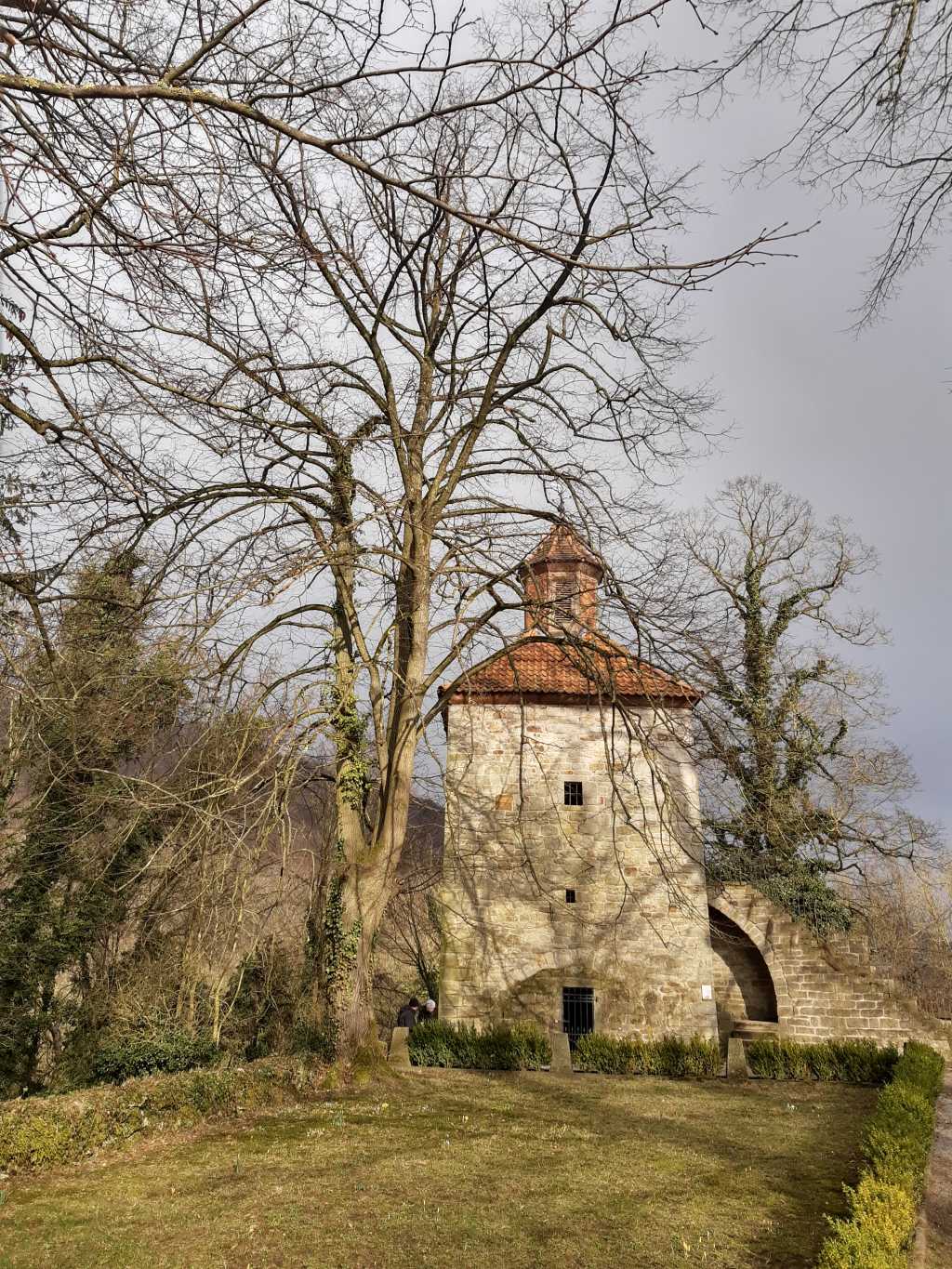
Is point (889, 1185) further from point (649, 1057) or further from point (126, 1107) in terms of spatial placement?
point (649, 1057)

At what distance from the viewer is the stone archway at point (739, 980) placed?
17.0 meters

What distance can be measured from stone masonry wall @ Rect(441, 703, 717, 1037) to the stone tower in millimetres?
21

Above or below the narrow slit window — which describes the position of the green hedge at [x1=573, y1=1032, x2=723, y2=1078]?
below

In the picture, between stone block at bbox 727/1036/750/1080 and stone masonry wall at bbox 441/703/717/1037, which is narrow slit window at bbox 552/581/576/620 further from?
stone block at bbox 727/1036/750/1080

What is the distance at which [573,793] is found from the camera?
16.0 m

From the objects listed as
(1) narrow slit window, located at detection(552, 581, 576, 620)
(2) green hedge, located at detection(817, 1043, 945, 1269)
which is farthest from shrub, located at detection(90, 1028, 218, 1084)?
(2) green hedge, located at detection(817, 1043, 945, 1269)

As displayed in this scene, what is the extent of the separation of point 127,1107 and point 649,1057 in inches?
332

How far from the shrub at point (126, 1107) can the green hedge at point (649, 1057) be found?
17.7 ft

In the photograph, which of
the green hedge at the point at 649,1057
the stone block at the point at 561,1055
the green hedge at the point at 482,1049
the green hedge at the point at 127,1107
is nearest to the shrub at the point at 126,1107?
the green hedge at the point at 127,1107

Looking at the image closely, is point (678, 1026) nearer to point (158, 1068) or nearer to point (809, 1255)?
point (158, 1068)

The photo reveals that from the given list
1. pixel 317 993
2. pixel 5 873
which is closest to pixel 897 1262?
pixel 317 993

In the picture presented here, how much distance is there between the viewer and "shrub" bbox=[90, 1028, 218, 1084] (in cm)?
1164

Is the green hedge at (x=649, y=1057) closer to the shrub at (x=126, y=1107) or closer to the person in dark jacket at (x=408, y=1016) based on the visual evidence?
the person in dark jacket at (x=408, y=1016)

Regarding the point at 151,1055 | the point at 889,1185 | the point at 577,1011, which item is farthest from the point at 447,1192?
the point at 577,1011
